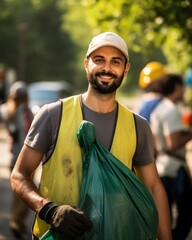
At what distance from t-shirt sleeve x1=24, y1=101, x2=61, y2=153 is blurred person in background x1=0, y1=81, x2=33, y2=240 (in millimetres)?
5024

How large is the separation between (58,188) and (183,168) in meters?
3.02

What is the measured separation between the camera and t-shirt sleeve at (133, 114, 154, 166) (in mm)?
4070

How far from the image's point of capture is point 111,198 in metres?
3.68

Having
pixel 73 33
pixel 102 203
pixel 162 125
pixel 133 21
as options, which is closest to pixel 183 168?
pixel 162 125

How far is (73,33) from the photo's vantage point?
64.6 metres

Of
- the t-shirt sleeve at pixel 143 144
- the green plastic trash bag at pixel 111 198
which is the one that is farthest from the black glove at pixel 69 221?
the t-shirt sleeve at pixel 143 144

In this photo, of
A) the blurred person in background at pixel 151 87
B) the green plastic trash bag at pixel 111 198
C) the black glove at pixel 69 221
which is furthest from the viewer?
the blurred person in background at pixel 151 87

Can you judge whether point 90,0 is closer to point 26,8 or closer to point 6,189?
point 6,189

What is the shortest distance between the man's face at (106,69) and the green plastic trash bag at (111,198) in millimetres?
220

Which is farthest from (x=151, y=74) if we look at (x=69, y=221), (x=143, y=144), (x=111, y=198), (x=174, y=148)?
(x=69, y=221)

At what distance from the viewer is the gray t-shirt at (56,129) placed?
152 inches

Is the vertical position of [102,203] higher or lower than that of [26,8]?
lower

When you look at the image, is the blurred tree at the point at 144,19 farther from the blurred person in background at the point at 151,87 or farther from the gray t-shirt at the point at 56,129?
the gray t-shirt at the point at 56,129

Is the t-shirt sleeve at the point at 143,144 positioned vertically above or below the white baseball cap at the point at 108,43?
below
